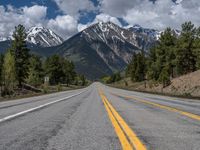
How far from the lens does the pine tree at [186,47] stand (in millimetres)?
72875

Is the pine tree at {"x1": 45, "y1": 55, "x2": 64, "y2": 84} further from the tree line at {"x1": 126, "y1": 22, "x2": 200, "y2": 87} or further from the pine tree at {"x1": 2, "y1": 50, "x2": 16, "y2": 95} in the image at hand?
the tree line at {"x1": 126, "y1": 22, "x2": 200, "y2": 87}

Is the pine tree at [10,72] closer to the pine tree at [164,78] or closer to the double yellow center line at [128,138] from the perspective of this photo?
the pine tree at [164,78]

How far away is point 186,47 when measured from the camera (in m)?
73.8

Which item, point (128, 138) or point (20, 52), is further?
point (20, 52)

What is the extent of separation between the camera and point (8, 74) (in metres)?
74.5

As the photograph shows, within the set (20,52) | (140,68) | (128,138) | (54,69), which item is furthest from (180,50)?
(128,138)

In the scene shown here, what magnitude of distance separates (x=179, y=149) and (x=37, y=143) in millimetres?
2738

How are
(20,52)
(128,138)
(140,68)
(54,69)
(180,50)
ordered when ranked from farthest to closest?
(140,68) < (54,69) < (20,52) < (180,50) < (128,138)

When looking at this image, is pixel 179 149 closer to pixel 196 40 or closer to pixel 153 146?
pixel 153 146

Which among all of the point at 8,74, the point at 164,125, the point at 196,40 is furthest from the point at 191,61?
the point at 164,125

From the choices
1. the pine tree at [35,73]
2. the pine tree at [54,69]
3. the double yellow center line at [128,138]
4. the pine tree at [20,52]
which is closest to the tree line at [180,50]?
the pine tree at [20,52]

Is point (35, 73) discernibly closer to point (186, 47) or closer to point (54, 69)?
point (54, 69)

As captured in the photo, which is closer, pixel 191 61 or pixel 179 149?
pixel 179 149

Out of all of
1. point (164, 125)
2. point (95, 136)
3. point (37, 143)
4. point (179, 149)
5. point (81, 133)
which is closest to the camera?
point (179, 149)
